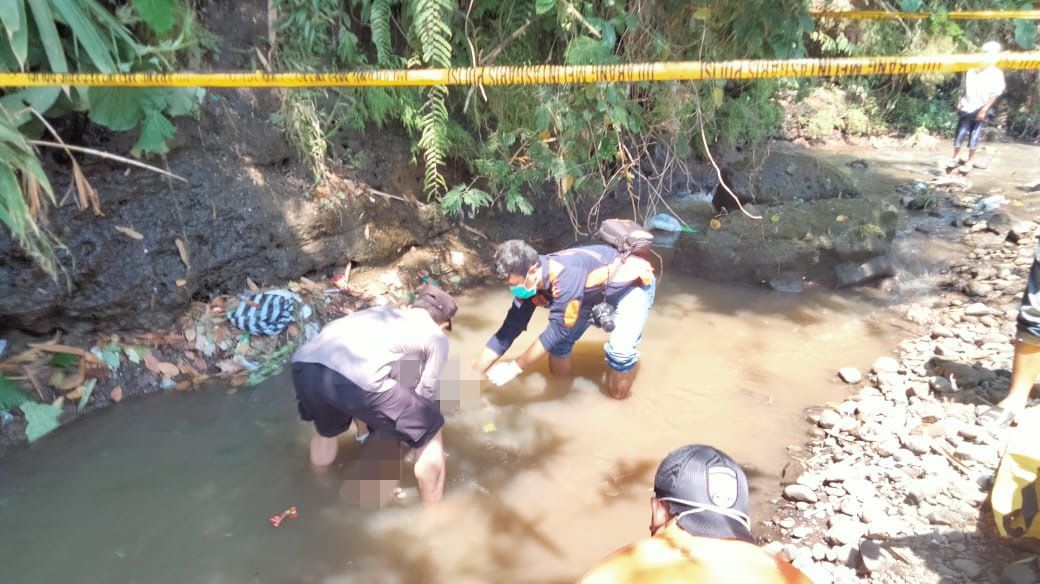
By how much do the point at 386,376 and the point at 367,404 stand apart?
6.1 inches

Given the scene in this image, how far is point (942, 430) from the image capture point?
10.5 ft

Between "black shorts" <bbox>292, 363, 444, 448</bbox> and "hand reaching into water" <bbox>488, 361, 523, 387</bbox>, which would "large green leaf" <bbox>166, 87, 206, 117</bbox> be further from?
"hand reaching into water" <bbox>488, 361, 523, 387</bbox>

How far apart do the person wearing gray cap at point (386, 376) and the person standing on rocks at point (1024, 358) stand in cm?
292

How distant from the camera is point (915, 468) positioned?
9.75 ft

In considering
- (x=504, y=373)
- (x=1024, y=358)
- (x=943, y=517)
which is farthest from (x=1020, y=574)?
(x=504, y=373)

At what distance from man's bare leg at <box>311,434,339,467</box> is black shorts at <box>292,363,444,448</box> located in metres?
0.39

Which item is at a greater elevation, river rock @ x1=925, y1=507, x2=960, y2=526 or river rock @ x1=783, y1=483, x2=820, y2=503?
river rock @ x1=925, y1=507, x2=960, y2=526

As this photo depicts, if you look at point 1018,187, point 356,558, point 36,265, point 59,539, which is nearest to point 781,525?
point 356,558

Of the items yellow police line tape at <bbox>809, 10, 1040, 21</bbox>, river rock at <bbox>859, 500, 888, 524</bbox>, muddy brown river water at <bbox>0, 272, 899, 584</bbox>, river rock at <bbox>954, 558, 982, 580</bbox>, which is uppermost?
yellow police line tape at <bbox>809, 10, 1040, 21</bbox>

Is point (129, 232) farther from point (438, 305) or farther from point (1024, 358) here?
point (1024, 358)

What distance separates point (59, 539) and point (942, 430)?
458cm

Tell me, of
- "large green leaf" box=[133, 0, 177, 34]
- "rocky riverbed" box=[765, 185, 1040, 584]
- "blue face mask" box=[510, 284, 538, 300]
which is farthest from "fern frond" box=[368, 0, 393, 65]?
"rocky riverbed" box=[765, 185, 1040, 584]

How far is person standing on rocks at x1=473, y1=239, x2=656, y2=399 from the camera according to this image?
3.63 m

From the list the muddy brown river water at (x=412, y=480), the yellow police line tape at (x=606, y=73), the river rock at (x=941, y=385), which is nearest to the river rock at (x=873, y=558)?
the muddy brown river water at (x=412, y=480)
